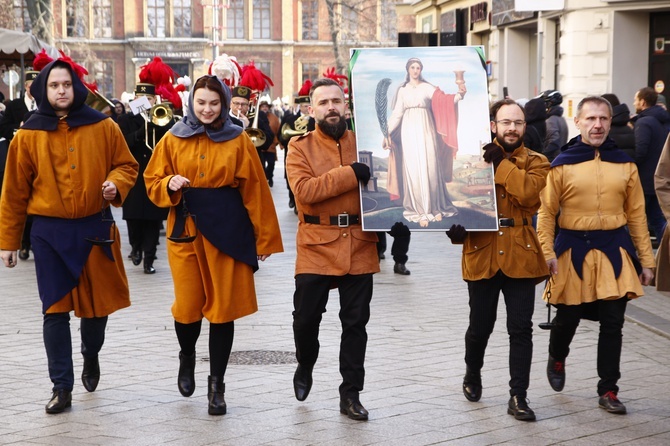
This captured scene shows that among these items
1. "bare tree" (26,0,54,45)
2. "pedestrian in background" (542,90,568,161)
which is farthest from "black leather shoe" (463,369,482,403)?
"bare tree" (26,0,54,45)

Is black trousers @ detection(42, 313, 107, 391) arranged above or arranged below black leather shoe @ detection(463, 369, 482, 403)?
above

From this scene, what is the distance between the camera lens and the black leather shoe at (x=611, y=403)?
6.60 meters

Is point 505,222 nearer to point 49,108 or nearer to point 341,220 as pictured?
point 341,220

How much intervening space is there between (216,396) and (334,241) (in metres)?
1.01

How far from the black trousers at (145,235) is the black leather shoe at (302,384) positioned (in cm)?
646

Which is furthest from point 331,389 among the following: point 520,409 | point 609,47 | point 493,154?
point 609,47

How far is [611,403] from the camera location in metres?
6.65

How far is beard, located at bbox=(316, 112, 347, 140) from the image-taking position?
6.59 m

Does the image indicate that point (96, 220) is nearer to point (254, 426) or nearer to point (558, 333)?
→ point (254, 426)

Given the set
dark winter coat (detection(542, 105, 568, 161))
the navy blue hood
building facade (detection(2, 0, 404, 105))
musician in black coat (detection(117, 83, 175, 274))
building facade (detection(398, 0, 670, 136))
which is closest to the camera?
the navy blue hood

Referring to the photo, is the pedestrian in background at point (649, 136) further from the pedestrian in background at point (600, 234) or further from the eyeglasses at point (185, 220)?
the eyeglasses at point (185, 220)

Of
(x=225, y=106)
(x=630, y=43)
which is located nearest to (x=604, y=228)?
(x=225, y=106)

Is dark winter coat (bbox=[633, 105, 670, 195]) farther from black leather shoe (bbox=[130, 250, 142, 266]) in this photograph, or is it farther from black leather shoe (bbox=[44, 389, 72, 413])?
black leather shoe (bbox=[44, 389, 72, 413])

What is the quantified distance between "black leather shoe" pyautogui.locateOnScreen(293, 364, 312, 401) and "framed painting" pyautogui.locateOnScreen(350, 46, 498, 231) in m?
0.92
